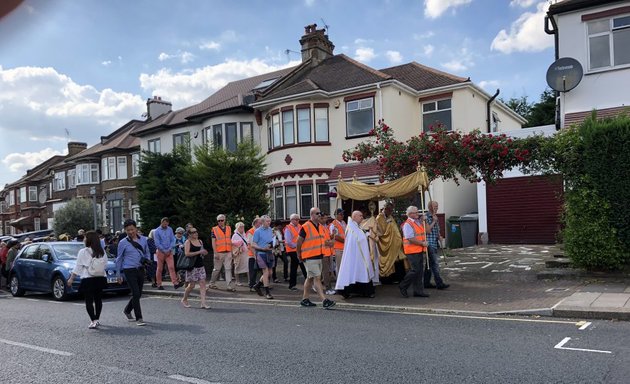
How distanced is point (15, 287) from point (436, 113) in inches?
704

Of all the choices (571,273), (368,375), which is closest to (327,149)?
(571,273)

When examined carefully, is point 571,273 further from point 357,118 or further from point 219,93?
point 219,93

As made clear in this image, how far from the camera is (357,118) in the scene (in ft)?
78.5

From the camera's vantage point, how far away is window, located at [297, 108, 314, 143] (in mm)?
24547

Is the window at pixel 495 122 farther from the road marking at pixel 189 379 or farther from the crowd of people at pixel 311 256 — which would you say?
the road marking at pixel 189 379

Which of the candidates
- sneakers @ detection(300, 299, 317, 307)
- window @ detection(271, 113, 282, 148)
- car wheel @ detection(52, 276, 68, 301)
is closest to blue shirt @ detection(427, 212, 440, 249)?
sneakers @ detection(300, 299, 317, 307)

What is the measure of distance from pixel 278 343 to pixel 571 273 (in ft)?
25.7

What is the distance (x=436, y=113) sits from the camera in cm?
2439

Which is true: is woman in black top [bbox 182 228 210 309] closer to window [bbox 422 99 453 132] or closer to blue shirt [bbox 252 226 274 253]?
blue shirt [bbox 252 226 274 253]

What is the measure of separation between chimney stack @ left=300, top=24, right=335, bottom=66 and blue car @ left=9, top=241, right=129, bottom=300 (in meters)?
18.2

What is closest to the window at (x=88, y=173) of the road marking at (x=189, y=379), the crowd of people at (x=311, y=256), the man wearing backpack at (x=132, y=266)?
the crowd of people at (x=311, y=256)

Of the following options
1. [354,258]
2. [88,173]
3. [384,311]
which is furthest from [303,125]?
[88,173]

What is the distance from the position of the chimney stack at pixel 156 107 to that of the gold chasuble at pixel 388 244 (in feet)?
92.4

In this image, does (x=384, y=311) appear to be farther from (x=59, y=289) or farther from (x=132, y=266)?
(x=59, y=289)
